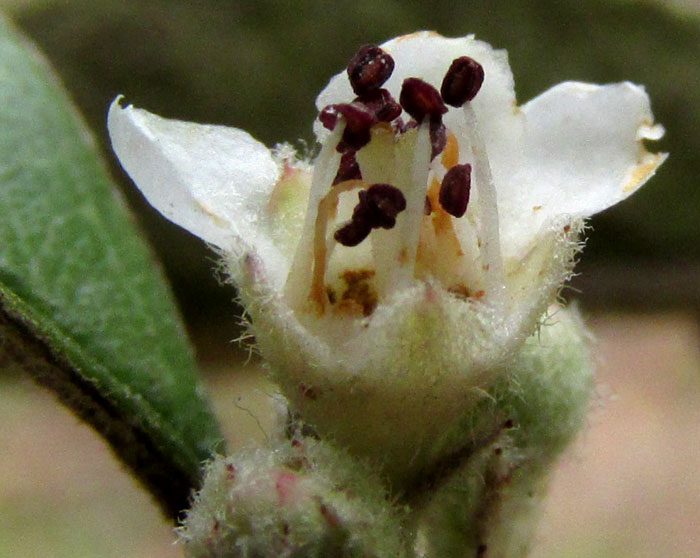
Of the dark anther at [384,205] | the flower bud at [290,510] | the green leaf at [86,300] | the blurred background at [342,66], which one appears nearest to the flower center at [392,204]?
the dark anther at [384,205]

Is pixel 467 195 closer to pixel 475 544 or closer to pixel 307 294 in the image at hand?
pixel 307 294

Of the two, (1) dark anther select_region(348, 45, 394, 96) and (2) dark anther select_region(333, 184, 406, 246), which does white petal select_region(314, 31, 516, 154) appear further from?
(2) dark anther select_region(333, 184, 406, 246)

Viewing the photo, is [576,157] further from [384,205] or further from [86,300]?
[86,300]

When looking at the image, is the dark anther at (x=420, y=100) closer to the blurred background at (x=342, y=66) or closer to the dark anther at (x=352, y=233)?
the dark anther at (x=352, y=233)

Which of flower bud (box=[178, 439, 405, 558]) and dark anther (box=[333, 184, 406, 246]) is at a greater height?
dark anther (box=[333, 184, 406, 246])

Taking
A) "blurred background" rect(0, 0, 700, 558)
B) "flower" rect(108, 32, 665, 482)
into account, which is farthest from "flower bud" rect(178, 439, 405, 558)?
"blurred background" rect(0, 0, 700, 558)

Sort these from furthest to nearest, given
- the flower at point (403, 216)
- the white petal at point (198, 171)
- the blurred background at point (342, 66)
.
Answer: the blurred background at point (342, 66)
the white petal at point (198, 171)
the flower at point (403, 216)
